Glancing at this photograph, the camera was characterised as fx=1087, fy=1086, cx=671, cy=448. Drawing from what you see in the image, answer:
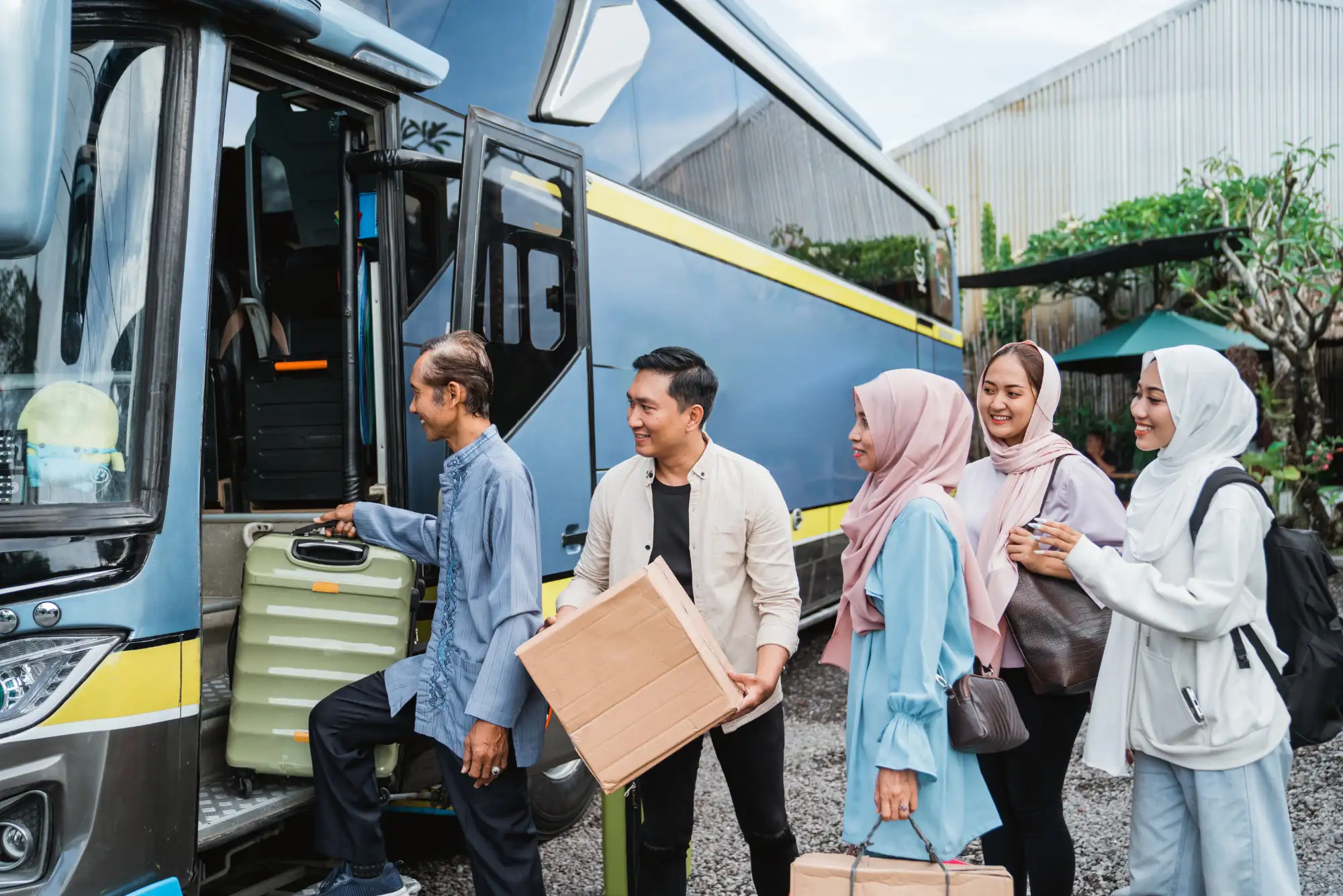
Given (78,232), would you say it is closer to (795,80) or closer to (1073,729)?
(1073,729)

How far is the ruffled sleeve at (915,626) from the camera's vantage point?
237 centimetres

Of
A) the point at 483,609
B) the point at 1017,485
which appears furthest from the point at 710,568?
the point at 1017,485

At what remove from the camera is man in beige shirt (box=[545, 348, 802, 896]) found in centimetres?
295

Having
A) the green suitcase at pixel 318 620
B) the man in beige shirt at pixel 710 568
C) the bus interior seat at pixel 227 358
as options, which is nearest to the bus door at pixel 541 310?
the green suitcase at pixel 318 620

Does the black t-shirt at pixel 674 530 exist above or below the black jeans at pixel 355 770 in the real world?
above

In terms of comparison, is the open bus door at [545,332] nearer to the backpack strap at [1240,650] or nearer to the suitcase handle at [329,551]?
the suitcase handle at [329,551]

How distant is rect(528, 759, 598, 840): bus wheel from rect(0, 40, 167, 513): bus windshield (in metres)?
2.09

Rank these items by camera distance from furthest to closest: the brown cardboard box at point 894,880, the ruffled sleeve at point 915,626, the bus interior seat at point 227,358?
the bus interior seat at point 227,358 → the ruffled sleeve at point 915,626 → the brown cardboard box at point 894,880

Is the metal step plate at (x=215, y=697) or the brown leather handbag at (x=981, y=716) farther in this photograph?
the metal step plate at (x=215, y=697)

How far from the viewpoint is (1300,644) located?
271cm

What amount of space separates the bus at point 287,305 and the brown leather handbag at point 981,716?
1.76 meters

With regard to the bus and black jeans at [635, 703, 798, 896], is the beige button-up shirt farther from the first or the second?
the bus

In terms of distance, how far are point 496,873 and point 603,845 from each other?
710 millimetres

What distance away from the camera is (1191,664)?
270 centimetres
